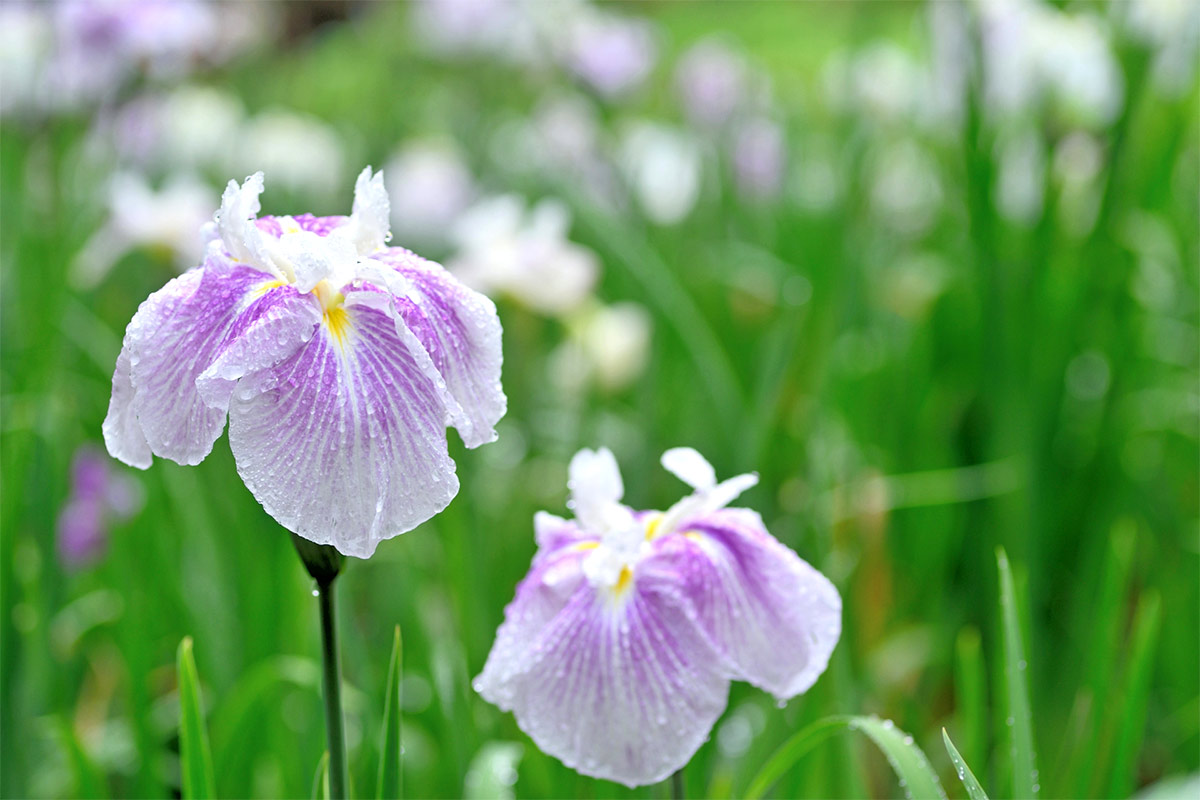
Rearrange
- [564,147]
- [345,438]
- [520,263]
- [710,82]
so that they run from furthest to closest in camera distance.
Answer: [710,82] < [564,147] < [520,263] < [345,438]

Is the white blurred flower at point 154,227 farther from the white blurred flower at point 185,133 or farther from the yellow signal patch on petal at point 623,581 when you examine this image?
the yellow signal patch on petal at point 623,581

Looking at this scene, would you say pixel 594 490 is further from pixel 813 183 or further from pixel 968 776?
pixel 813 183

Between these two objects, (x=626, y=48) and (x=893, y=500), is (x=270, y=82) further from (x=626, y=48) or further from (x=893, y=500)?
(x=893, y=500)

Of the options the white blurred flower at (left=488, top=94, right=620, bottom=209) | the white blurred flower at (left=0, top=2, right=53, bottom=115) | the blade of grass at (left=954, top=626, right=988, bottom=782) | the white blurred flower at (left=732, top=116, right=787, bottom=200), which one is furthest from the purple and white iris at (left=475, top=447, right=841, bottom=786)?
the white blurred flower at (left=732, top=116, right=787, bottom=200)

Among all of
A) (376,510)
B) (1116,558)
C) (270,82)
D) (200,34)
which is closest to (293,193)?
(200,34)

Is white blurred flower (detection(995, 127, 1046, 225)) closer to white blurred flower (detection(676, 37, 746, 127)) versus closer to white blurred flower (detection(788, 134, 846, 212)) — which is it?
white blurred flower (detection(788, 134, 846, 212))

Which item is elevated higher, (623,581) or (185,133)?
(623,581)

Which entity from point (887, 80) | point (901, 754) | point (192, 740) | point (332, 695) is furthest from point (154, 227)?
point (887, 80)
